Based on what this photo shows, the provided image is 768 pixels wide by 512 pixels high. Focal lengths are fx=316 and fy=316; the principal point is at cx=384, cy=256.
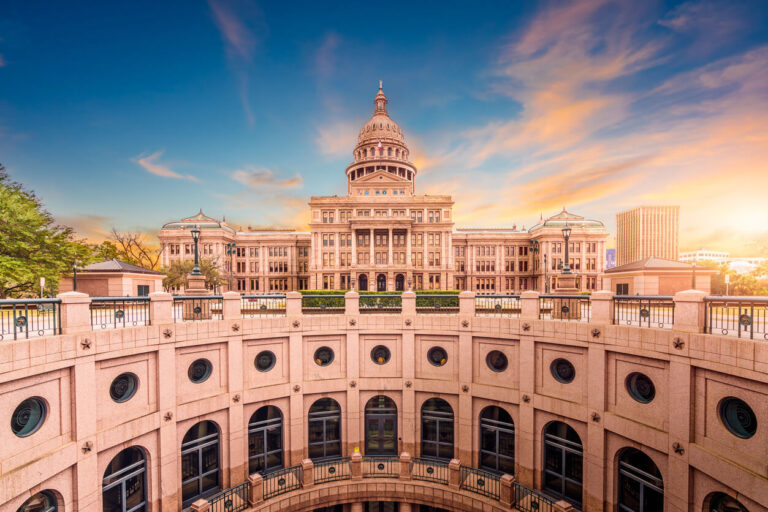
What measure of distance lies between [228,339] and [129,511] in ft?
21.3

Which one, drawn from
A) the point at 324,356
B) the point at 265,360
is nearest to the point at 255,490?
the point at 265,360

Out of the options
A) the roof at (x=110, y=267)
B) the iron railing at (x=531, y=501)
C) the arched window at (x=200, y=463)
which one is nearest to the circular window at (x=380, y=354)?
the iron railing at (x=531, y=501)

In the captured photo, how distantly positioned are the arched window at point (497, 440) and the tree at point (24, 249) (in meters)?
30.5

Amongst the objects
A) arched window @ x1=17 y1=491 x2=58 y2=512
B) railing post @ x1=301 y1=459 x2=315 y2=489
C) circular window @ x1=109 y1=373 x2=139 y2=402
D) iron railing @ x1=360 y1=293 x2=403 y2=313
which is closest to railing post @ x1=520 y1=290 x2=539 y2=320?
iron railing @ x1=360 y1=293 x2=403 y2=313

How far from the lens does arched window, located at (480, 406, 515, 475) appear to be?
14.6 meters

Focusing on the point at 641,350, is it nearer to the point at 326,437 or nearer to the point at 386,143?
→ the point at 326,437

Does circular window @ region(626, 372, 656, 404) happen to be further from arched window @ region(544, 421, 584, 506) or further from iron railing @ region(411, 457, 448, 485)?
iron railing @ region(411, 457, 448, 485)

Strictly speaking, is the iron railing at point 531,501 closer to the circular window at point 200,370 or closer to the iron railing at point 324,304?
the iron railing at point 324,304

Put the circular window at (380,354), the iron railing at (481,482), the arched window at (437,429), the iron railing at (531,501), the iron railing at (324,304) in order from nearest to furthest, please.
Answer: the iron railing at (531,501), the iron railing at (481,482), the arched window at (437,429), the circular window at (380,354), the iron railing at (324,304)

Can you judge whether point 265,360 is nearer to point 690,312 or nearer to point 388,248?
point 690,312

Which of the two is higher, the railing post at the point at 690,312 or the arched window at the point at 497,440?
the railing post at the point at 690,312

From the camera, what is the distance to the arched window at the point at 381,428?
16219 millimetres

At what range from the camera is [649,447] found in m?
10.7

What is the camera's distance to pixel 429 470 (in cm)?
1436
